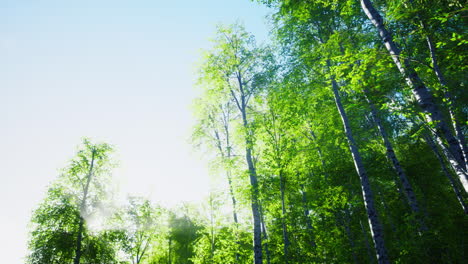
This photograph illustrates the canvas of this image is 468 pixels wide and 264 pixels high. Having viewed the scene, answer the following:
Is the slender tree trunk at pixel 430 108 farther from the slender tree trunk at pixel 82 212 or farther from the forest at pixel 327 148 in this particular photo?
the slender tree trunk at pixel 82 212

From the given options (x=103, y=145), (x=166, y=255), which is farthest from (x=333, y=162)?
(x=166, y=255)

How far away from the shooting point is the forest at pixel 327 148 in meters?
5.64

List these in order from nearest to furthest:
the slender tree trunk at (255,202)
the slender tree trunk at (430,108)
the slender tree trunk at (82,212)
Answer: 1. the slender tree trunk at (430,108)
2. the slender tree trunk at (255,202)
3. the slender tree trunk at (82,212)

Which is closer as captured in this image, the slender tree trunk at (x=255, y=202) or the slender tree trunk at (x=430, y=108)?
the slender tree trunk at (x=430, y=108)

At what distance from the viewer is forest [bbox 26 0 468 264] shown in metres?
5.64

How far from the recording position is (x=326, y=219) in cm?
1275

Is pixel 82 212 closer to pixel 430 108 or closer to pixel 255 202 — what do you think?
pixel 255 202

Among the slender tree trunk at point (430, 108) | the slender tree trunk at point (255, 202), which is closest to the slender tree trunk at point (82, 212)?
the slender tree trunk at point (255, 202)

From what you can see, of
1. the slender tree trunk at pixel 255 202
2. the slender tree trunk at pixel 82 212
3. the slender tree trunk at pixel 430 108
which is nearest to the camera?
the slender tree trunk at pixel 430 108

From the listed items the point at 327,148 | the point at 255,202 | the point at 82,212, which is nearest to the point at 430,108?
the point at 255,202

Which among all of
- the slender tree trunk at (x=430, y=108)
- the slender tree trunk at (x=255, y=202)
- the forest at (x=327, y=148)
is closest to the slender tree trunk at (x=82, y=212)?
the forest at (x=327, y=148)

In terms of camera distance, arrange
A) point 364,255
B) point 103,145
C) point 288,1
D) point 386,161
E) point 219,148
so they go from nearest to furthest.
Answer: point 288,1
point 364,255
point 386,161
point 219,148
point 103,145

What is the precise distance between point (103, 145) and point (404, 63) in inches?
1072

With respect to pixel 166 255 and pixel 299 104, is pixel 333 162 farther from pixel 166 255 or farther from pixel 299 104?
pixel 166 255
